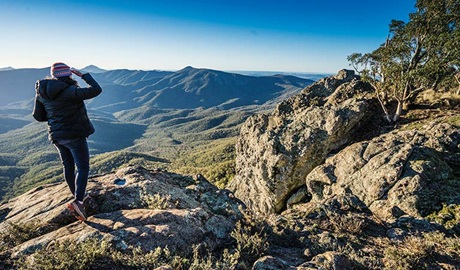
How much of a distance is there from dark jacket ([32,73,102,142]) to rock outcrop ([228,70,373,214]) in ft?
52.7

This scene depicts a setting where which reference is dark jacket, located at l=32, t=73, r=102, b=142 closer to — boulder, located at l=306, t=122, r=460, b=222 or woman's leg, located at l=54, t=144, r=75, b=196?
woman's leg, located at l=54, t=144, r=75, b=196

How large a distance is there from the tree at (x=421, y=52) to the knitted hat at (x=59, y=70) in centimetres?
2251

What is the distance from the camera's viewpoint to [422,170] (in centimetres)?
1222

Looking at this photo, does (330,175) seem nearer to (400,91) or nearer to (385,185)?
(385,185)

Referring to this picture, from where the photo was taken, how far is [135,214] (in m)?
7.26

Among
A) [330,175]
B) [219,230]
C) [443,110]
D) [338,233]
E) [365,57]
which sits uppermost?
[365,57]

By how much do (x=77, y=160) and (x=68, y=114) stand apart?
1376 millimetres

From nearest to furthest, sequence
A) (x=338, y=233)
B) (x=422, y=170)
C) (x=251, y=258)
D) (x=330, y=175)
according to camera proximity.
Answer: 1. (x=251, y=258)
2. (x=338, y=233)
3. (x=422, y=170)
4. (x=330, y=175)

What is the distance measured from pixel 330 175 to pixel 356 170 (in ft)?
5.74

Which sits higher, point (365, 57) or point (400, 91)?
point (365, 57)

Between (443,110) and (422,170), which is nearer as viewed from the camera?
(422,170)

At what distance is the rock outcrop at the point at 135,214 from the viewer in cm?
613

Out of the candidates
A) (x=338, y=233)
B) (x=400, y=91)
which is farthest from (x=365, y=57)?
(x=338, y=233)

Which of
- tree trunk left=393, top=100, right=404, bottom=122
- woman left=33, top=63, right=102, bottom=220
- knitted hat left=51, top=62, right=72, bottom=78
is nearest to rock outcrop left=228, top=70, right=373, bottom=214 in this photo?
tree trunk left=393, top=100, right=404, bottom=122
